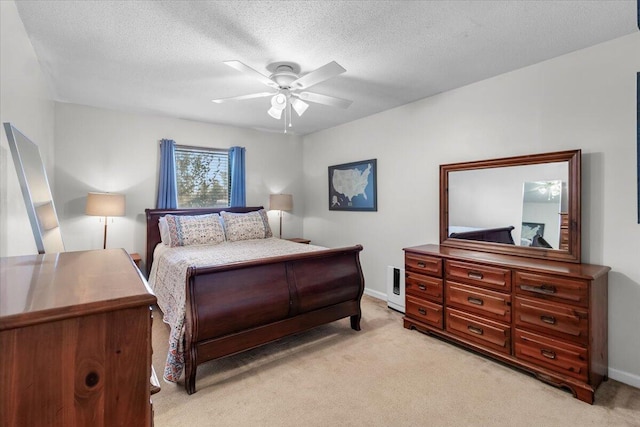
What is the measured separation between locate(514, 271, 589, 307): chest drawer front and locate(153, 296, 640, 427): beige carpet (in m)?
0.66

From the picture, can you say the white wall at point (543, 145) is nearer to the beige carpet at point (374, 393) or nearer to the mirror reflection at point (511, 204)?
the mirror reflection at point (511, 204)

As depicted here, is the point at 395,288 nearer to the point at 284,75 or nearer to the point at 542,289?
the point at 542,289

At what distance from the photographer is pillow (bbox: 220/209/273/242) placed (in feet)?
14.2

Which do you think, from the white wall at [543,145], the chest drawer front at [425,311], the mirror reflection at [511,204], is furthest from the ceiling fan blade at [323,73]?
the chest drawer front at [425,311]

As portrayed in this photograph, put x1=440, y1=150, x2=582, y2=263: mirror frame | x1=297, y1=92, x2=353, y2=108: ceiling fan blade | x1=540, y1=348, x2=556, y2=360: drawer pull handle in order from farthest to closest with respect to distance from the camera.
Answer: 1. x1=297, y1=92, x2=353, y2=108: ceiling fan blade
2. x1=440, y1=150, x2=582, y2=263: mirror frame
3. x1=540, y1=348, x2=556, y2=360: drawer pull handle

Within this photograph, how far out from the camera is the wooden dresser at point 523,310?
7.05ft

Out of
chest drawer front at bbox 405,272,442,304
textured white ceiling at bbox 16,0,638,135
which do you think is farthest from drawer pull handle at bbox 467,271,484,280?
textured white ceiling at bbox 16,0,638,135

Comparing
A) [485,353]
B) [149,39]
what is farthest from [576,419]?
[149,39]

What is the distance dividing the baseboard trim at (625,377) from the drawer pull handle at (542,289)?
821 millimetres

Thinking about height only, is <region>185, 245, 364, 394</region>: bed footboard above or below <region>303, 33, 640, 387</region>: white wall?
below

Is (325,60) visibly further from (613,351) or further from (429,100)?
(613,351)

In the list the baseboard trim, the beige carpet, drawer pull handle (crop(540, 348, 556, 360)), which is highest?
drawer pull handle (crop(540, 348, 556, 360))

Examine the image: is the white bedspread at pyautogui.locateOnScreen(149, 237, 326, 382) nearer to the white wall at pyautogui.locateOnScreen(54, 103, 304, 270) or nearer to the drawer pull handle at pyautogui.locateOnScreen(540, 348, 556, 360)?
the white wall at pyautogui.locateOnScreen(54, 103, 304, 270)

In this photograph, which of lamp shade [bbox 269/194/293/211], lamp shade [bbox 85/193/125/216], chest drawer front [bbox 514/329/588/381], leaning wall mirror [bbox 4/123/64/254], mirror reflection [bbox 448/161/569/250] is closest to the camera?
leaning wall mirror [bbox 4/123/64/254]
